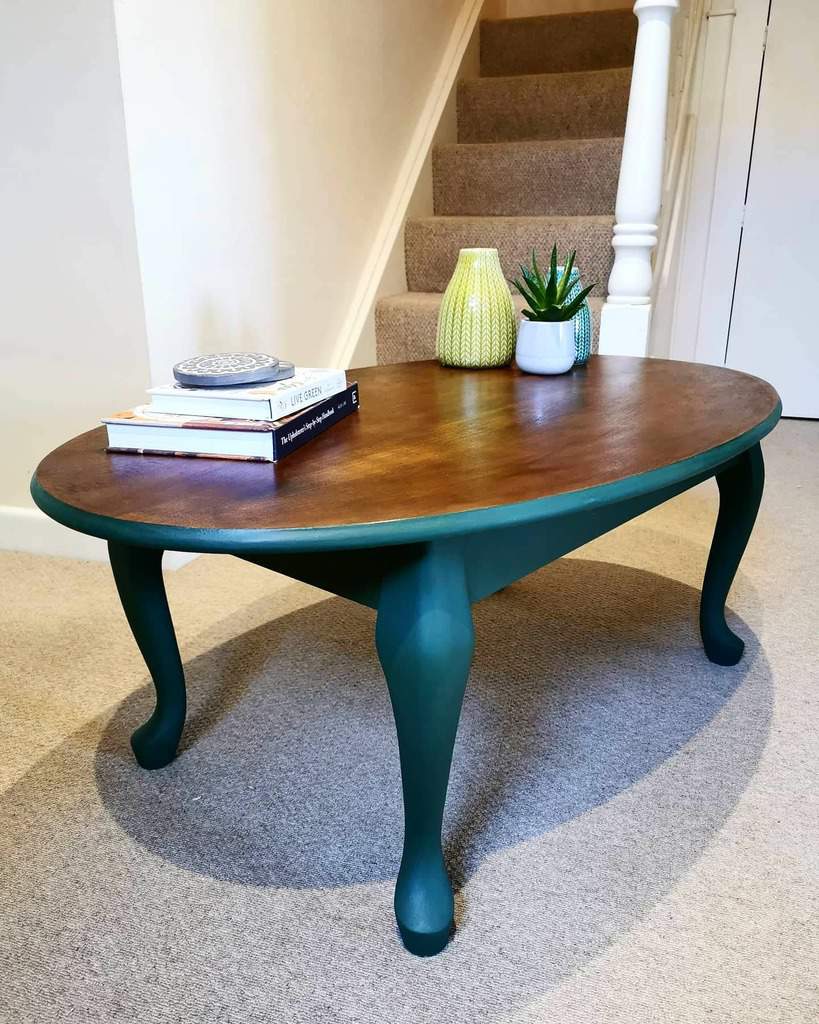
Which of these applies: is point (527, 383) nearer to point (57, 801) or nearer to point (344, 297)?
point (57, 801)

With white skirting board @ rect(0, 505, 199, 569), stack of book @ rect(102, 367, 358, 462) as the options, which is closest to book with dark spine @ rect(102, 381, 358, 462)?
stack of book @ rect(102, 367, 358, 462)

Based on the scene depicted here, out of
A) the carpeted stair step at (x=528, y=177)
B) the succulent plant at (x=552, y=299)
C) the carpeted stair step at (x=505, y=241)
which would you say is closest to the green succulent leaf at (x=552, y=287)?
the succulent plant at (x=552, y=299)

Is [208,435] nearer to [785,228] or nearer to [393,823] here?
[393,823]

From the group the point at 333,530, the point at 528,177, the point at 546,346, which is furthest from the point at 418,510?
the point at 528,177

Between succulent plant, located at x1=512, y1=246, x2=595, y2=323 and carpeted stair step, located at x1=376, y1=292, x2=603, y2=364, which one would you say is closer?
succulent plant, located at x1=512, y1=246, x2=595, y2=323

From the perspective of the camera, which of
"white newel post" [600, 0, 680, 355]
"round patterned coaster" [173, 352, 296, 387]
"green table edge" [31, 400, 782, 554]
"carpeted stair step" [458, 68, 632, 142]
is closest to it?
"green table edge" [31, 400, 782, 554]

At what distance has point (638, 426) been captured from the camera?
0.89 m

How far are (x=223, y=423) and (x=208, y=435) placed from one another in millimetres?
20

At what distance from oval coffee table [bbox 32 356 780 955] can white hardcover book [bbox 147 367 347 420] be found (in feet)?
0.18

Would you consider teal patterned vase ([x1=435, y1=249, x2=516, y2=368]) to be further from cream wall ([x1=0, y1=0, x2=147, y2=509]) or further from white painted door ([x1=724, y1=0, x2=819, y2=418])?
white painted door ([x1=724, y1=0, x2=819, y2=418])

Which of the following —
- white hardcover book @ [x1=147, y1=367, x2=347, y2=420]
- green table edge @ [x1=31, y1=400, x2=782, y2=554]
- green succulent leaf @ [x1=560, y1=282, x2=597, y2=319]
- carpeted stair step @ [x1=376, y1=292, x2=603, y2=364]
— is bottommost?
carpeted stair step @ [x1=376, y1=292, x2=603, y2=364]

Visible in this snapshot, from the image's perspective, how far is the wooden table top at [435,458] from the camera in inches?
25.4

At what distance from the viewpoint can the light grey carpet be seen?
28.6 inches

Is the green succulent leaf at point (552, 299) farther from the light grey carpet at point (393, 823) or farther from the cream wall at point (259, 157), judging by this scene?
the cream wall at point (259, 157)
